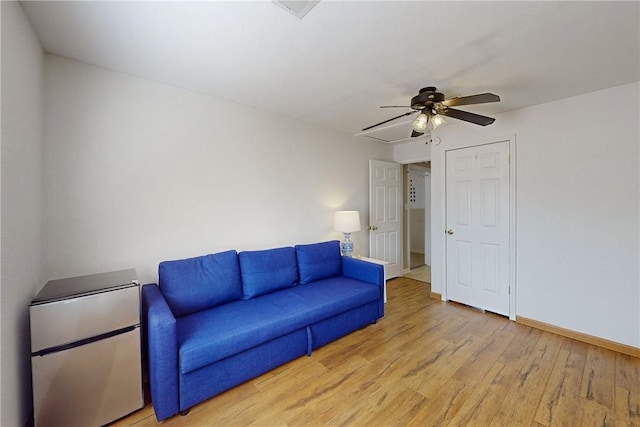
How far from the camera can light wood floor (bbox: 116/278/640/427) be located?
168 centimetres

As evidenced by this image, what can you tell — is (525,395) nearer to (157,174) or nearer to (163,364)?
(163,364)

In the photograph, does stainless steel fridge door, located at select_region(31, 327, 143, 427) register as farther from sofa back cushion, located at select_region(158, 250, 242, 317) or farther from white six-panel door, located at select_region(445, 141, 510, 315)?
white six-panel door, located at select_region(445, 141, 510, 315)

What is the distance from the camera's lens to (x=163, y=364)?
1.62 metres

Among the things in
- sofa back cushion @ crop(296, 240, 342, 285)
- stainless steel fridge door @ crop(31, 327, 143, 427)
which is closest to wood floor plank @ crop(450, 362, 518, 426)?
sofa back cushion @ crop(296, 240, 342, 285)

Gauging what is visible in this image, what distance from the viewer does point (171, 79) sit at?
230 centimetres

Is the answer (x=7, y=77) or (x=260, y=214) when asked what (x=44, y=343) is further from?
(x=260, y=214)

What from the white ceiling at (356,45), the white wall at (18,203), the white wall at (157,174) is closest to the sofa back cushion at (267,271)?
the white wall at (157,174)

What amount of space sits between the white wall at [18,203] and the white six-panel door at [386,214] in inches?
146

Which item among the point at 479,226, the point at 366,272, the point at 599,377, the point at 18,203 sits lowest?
the point at 599,377

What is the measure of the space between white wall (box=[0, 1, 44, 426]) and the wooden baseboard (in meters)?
4.18

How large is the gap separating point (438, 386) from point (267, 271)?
1.72 metres

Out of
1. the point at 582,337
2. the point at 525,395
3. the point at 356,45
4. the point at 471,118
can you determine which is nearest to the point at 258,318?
the point at 525,395

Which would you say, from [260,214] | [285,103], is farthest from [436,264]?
[285,103]

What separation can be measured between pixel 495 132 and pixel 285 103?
8.21ft
